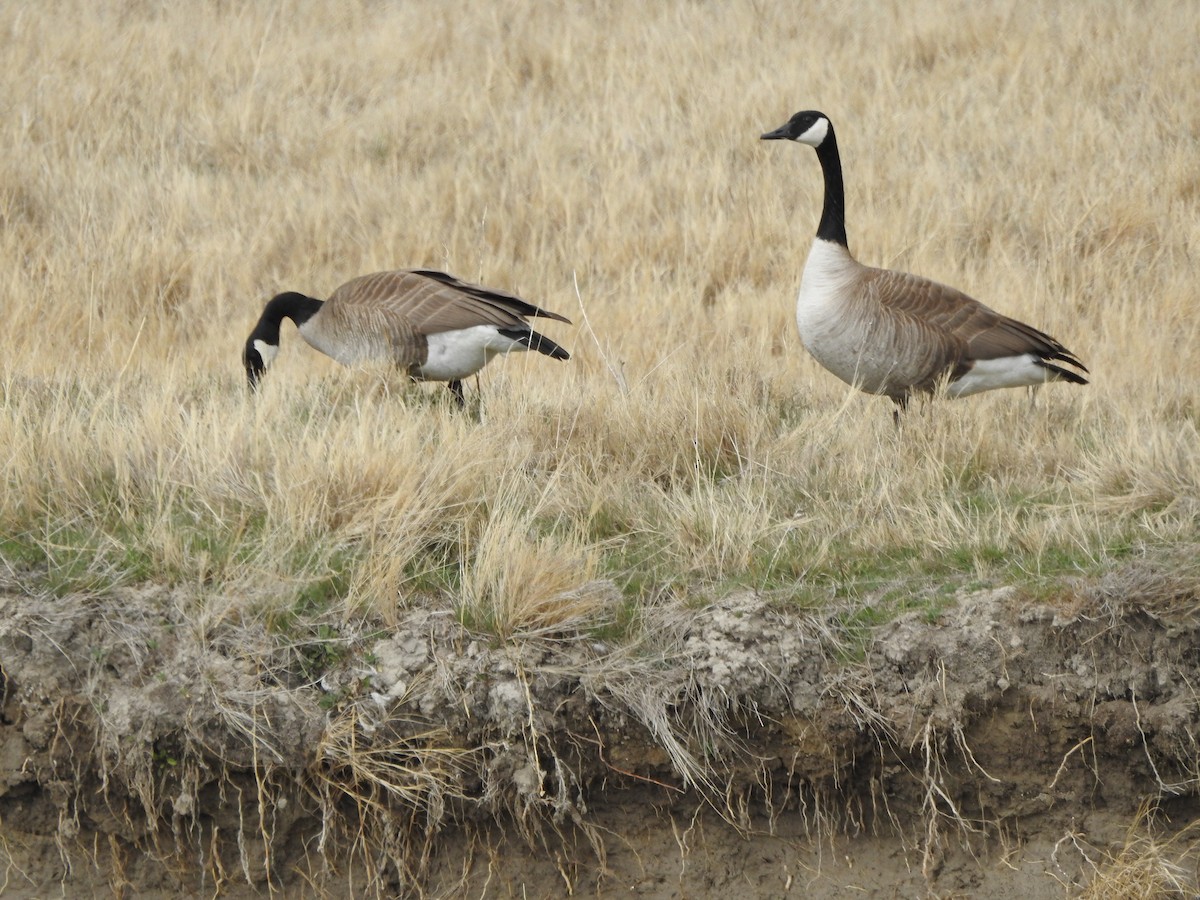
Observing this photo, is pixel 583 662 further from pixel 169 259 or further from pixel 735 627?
pixel 169 259

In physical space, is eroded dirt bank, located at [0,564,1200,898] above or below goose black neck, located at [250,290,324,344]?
below

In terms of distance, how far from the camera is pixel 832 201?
21.4ft

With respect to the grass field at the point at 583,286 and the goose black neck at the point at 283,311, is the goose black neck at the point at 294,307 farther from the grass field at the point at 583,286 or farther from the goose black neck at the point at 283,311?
the grass field at the point at 583,286

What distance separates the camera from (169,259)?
9633 millimetres

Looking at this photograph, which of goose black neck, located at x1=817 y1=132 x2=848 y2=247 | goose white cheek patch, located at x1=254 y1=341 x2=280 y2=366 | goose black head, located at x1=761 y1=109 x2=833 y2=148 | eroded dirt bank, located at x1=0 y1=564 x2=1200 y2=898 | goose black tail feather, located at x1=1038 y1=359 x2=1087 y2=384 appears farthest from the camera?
goose white cheek patch, located at x1=254 y1=341 x2=280 y2=366

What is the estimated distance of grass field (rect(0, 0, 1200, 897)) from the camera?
14.4 ft

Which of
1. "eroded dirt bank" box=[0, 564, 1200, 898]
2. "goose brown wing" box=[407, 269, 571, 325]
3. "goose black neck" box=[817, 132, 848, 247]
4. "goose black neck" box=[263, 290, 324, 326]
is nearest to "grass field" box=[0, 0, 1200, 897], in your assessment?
"eroded dirt bank" box=[0, 564, 1200, 898]

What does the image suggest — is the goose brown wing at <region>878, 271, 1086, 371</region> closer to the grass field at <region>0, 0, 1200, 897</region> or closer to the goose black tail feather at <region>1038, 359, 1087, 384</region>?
the goose black tail feather at <region>1038, 359, 1087, 384</region>

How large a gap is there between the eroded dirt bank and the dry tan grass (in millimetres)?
230

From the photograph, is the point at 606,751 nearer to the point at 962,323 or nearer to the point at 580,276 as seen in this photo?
the point at 962,323

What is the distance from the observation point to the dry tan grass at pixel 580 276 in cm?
444

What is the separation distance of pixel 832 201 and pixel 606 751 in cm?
349

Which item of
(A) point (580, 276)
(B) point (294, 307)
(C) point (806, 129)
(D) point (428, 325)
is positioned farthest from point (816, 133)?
(A) point (580, 276)

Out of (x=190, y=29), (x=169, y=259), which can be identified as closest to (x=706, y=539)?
(x=169, y=259)
